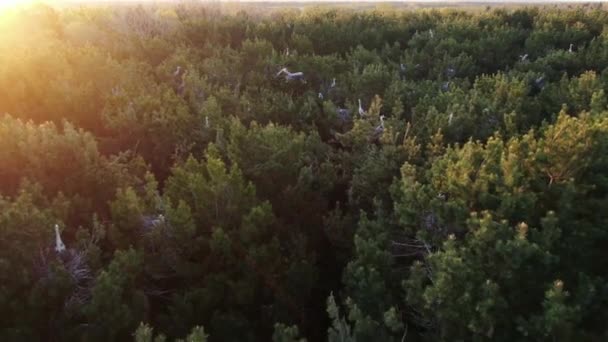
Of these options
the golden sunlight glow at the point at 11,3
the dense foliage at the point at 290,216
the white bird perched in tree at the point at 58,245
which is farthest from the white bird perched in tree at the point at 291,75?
the golden sunlight glow at the point at 11,3

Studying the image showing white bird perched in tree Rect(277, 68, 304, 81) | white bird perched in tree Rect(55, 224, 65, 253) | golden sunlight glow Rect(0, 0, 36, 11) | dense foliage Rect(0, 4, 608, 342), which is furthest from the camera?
golden sunlight glow Rect(0, 0, 36, 11)

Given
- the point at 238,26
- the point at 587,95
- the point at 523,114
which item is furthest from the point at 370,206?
the point at 238,26

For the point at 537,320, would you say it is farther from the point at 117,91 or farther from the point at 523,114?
the point at 117,91

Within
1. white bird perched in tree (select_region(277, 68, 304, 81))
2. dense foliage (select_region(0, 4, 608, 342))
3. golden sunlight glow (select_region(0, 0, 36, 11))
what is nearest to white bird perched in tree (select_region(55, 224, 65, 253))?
dense foliage (select_region(0, 4, 608, 342))

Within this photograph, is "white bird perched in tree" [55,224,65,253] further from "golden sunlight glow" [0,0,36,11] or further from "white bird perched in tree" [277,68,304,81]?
"golden sunlight glow" [0,0,36,11]

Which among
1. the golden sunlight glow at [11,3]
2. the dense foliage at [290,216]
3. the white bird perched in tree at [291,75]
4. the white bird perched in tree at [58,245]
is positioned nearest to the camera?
the dense foliage at [290,216]

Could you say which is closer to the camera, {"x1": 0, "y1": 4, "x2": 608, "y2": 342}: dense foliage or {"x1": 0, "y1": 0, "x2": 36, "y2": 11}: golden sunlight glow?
{"x1": 0, "y1": 4, "x2": 608, "y2": 342}: dense foliage

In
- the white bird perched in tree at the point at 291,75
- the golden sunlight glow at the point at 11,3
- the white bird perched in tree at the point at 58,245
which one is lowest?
the white bird perched in tree at the point at 291,75

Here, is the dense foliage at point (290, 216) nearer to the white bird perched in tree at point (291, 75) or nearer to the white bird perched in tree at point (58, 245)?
the white bird perched in tree at point (58, 245)

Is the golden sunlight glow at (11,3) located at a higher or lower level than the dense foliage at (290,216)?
higher
